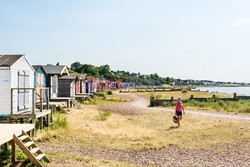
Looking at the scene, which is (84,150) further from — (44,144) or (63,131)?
(63,131)

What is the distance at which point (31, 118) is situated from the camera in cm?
1496

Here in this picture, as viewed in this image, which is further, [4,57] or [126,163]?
[4,57]

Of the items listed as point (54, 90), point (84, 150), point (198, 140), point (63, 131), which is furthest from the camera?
point (54, 90)

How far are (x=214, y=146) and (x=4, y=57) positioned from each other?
1172cm

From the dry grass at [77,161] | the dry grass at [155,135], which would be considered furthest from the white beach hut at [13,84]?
the dry grass at [77,161]

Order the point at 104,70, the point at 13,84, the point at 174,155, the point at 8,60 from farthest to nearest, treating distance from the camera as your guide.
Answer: the point at 104,70 → the point at 8,60 → the point at 13,84 → the point at 174,155

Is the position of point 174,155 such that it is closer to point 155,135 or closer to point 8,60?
point 155,135

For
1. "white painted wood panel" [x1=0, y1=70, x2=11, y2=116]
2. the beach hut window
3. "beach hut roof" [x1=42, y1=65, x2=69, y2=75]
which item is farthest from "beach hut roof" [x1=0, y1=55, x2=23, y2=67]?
"beach hut roof" [x1=42, y1=65, x2=69, y2=75]

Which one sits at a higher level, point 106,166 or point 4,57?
point 4,57

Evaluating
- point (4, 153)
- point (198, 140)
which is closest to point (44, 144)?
point (4, 153)

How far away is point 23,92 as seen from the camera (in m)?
16.8

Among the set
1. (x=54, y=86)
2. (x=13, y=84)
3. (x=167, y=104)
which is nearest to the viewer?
(x=13, y=84)

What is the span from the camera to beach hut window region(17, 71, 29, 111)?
1616 centimetres

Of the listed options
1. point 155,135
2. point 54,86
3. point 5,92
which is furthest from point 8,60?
point 54,86
